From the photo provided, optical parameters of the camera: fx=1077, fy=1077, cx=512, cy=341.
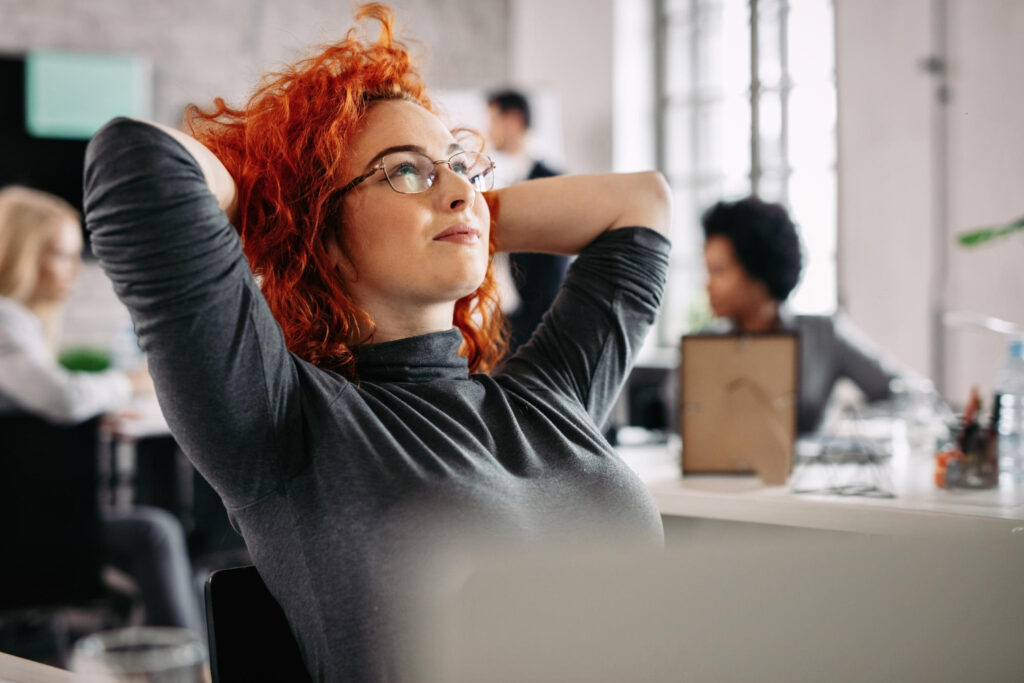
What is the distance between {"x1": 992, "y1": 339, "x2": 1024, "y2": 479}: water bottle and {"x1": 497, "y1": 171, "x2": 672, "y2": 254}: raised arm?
859mm

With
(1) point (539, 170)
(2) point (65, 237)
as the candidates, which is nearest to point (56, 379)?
(2) point (65, 237)

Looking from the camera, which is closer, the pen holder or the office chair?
the office chair

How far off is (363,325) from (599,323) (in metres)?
0.30

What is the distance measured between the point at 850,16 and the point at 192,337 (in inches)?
171

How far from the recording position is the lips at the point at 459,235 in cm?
112

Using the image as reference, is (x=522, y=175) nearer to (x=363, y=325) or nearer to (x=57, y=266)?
(x=57, y=266)

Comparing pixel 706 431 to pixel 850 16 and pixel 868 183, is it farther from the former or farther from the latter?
pixel 850 16

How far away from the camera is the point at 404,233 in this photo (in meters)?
1.12

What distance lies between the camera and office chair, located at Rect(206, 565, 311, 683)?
997mm

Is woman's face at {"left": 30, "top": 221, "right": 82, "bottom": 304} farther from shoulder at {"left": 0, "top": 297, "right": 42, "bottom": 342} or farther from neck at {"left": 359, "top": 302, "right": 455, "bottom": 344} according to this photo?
neck at {"left": 359, "top": 302, "right": 455, "bottom": 344}

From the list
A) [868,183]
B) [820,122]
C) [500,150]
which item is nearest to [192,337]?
[500,150]

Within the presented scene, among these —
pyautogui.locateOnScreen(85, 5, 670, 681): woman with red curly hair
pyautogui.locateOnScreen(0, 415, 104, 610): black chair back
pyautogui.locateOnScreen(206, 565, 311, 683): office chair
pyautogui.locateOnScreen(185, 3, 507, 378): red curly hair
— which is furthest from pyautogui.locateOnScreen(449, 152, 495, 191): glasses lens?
pyautogui.locateOnScreen(0, 415, 104, 610): black chair back

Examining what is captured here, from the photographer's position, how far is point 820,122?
5059mm

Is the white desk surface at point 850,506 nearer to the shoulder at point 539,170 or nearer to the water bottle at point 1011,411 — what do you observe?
the water bottle at point 1011,411
